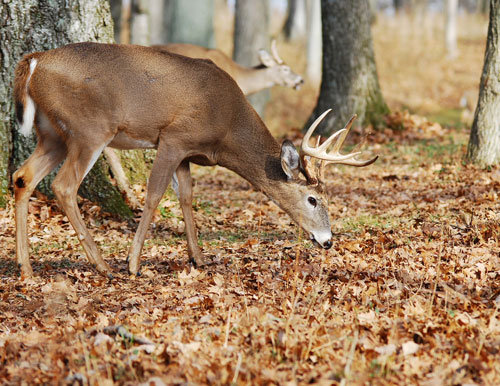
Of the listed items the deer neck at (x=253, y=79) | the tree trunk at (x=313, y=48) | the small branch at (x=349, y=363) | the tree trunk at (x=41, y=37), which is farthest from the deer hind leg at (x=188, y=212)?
the tree trunk at (x=313, y=48)

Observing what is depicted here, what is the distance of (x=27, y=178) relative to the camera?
255 inches

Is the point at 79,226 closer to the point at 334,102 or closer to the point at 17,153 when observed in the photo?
the point at 17,153

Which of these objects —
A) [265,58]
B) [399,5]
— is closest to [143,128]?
[265,58]

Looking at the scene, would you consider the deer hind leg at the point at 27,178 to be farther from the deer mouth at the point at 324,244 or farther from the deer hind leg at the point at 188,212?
the deer mouth at the point at 324,244

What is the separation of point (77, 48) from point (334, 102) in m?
7.15

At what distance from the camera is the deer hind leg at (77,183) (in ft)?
20.4

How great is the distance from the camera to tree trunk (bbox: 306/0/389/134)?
12453 mm

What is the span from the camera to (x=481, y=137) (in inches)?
358

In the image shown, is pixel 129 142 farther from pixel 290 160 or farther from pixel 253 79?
pixel 253 79

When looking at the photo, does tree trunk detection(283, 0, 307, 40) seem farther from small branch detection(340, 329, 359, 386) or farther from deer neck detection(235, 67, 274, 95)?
small branch detection(340, 329, 359, 386)

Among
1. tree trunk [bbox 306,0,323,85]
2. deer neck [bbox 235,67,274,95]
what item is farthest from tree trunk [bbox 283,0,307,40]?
deer neck [bbox 235,67,274,95]

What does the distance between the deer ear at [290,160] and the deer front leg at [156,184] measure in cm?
109

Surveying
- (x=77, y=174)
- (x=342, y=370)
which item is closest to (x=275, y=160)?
(x=77, y=174)

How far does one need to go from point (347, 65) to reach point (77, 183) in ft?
25.0
